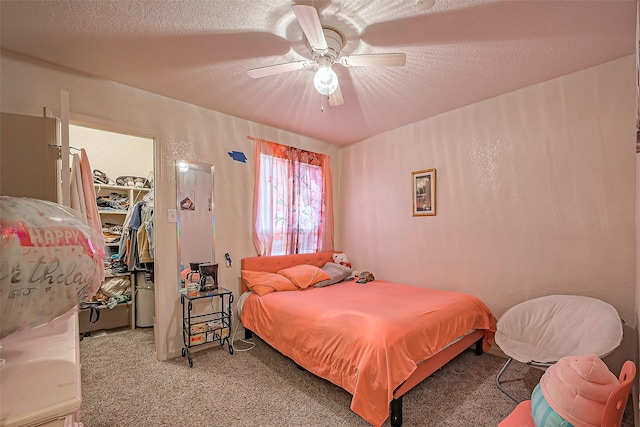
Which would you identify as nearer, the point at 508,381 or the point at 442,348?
the point at 442,348

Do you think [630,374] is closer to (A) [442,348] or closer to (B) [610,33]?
(A) [442,348]

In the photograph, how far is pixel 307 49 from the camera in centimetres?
213

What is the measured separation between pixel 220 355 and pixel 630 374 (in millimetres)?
2941

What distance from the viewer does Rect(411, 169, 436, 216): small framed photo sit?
11.0 ft

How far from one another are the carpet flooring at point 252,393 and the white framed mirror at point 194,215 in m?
0.86

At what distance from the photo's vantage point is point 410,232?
3.58 meters

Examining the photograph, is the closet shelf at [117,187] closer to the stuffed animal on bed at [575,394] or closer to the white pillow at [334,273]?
the white pillow at [334,273]

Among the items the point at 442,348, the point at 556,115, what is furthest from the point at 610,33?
the point at 442,348

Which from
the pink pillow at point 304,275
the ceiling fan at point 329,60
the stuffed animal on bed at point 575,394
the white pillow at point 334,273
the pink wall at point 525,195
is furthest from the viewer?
the white pillow at point 334,273

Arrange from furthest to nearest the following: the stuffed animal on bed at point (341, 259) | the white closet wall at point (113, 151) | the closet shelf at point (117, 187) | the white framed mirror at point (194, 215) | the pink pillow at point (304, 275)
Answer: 1. the stuffed animal on bed at point (341, 259)
2. the white closet wall at point (113, 151)
3. the closet shelf at point (117, 187)
4. the pink pillow at point (304, 275)
5. the white framed mirror at point (194, 215)

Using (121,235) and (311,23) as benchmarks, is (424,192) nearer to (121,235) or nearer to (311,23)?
(311,23)

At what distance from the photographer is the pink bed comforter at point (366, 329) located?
1.78 m

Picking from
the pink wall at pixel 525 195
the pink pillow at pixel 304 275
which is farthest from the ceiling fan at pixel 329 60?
the pink pillow at pixel 304 275

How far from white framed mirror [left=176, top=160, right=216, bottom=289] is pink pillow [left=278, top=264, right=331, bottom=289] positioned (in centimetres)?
88
